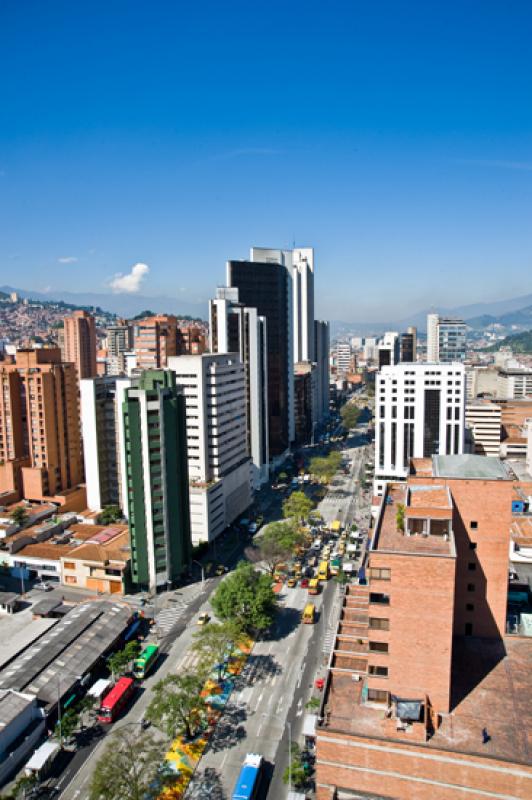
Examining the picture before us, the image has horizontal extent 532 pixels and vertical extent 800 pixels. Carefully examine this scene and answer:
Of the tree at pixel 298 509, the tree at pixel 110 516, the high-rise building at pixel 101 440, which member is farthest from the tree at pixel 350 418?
the tree at pixel 110 516

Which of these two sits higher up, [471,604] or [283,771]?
[471,604]

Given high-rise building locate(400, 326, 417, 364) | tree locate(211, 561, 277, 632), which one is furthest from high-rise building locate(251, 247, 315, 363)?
tree locate(211, 561, 277, 632)

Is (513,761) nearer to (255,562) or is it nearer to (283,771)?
(283,771)

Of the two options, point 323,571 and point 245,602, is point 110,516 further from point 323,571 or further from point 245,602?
point 245,602

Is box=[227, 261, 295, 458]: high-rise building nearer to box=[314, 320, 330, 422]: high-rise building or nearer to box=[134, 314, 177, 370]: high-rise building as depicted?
box=[134, 314, 177, 370]: high-rise building

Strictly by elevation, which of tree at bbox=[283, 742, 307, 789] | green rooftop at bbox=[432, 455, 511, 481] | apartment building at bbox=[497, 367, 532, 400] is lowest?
tree at bbox=[283, 742, 307, 789]

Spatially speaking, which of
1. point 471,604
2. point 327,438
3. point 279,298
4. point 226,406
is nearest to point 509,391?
point 327,438

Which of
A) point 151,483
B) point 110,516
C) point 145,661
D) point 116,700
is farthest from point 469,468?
point 110,516
